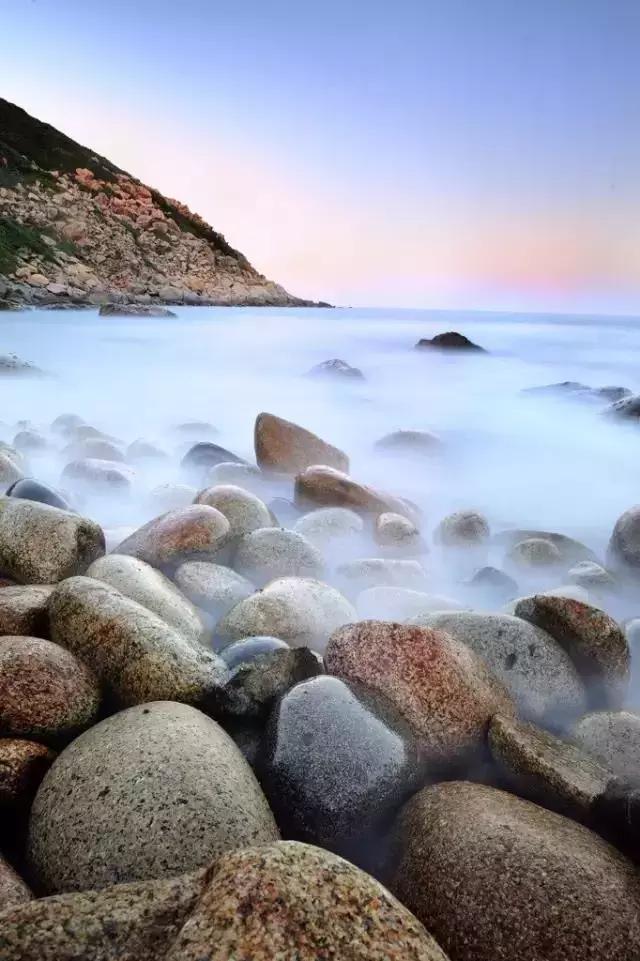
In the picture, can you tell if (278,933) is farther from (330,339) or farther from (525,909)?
(330,339)

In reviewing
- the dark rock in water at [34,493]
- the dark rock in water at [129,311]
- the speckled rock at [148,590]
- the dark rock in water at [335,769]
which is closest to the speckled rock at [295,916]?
the dark rock in water at [335,769]

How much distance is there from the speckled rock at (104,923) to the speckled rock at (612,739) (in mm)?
1528

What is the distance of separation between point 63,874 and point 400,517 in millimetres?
3655

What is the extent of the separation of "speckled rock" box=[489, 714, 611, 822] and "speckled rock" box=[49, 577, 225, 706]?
912 mm

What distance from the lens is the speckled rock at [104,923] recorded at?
3.69ft

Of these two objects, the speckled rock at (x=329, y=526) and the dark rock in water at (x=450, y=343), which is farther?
the dark rock in water at (x=450, y=343)

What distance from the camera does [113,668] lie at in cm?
216

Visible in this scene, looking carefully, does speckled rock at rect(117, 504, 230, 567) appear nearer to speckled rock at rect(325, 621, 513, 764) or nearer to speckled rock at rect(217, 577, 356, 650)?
speckled rock at rect(217, 577, 356, 650)

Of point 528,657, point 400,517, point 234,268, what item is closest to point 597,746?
point 528,657

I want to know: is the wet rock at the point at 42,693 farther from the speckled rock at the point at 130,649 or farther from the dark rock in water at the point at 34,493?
the dark rock in water at the point at 34,493

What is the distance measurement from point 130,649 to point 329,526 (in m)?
2.66

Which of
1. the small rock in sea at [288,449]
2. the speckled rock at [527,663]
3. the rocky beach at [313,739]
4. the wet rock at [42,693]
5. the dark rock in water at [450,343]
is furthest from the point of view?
the dark rock in water at [450,343]

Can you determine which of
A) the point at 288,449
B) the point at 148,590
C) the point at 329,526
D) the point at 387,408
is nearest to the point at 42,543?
the point at 148,590

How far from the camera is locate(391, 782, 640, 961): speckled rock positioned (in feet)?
4.78
